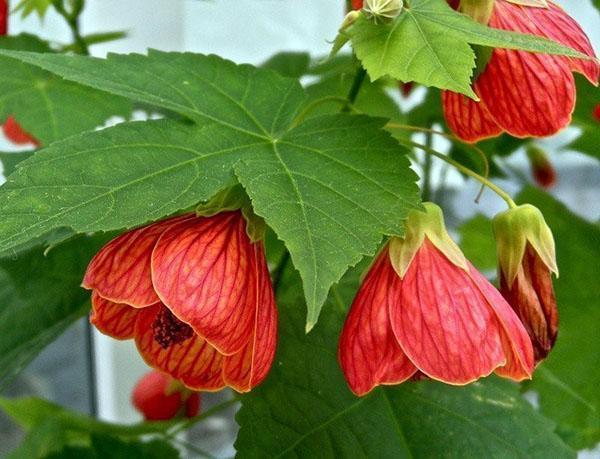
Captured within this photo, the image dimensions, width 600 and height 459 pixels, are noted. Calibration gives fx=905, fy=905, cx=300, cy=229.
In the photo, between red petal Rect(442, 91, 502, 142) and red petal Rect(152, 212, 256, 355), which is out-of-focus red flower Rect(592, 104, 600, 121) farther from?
red petal Rect(152, 212, 256, 355)

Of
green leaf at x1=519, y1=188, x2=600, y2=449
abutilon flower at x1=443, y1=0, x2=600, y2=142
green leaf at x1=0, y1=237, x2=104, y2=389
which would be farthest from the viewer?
green leaf at x1=519, y1=188, x2=600, y2=449

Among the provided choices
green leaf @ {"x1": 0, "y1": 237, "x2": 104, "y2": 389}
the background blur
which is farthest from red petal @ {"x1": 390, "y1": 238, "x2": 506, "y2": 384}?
the background blur

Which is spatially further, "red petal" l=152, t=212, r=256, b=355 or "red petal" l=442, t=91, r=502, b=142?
"red petal" l=442, t=91, r=502, b=142

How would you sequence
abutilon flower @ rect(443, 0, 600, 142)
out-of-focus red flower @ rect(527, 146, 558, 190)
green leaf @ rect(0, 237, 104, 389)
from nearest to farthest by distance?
1. abutilon flower @ rect(443, 0, 600, 142)
2. green leaf @ rect(0, 237, 104, 389)
3. out-of-focus red flower @ rect(527, 146, 558, 190)

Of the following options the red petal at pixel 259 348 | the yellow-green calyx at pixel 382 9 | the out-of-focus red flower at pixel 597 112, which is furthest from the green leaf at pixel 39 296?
the out-of-focus red flower at pixel 597 112

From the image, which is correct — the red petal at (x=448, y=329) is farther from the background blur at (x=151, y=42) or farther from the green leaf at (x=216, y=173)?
the background blur at (x=151, y=42)

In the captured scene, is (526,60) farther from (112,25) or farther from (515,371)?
(112,25)

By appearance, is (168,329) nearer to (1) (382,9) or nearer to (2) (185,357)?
(2) (185,357)
